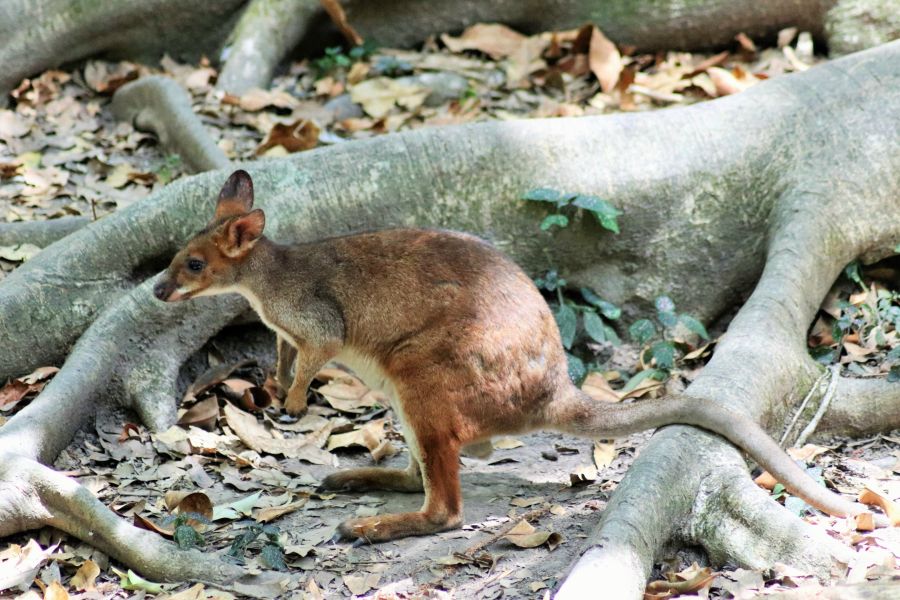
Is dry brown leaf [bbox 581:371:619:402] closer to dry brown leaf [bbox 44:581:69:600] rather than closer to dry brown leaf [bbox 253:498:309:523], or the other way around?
dry brown leaf [bbox 253:498:309:523]

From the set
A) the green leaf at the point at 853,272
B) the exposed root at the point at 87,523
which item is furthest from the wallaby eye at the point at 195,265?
the green leaf at the point at 853,272

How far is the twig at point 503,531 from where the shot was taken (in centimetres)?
448

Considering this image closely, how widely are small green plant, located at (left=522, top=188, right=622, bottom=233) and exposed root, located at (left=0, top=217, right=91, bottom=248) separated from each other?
2.85 metres

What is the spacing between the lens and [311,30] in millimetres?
9094

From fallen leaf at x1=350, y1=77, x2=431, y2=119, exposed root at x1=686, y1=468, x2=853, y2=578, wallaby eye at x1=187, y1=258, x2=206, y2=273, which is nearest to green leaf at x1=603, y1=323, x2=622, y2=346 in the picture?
exposed root at x1=686, y1=468, x2=853, y2=578

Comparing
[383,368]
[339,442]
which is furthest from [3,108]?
[383,368]

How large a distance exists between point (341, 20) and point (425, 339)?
4.96 m

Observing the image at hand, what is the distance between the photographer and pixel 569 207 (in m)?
6.30

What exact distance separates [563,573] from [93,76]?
6.29m

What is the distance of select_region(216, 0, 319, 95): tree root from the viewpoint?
8633mm

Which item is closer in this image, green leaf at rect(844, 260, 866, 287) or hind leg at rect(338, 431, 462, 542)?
hind leg at rect(338, 431, 462, 542)

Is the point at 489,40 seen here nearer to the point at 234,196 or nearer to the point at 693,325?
the point at 693,325

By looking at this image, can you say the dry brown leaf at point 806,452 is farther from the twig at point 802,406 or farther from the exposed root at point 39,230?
the exposed root at point 39,230

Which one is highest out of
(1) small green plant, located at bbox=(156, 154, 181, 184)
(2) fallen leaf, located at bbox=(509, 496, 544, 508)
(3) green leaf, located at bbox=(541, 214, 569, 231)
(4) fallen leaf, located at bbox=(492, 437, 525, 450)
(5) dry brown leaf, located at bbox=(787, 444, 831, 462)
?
(3) green leaf, located at bbox=(541, 214, 569, 231)
